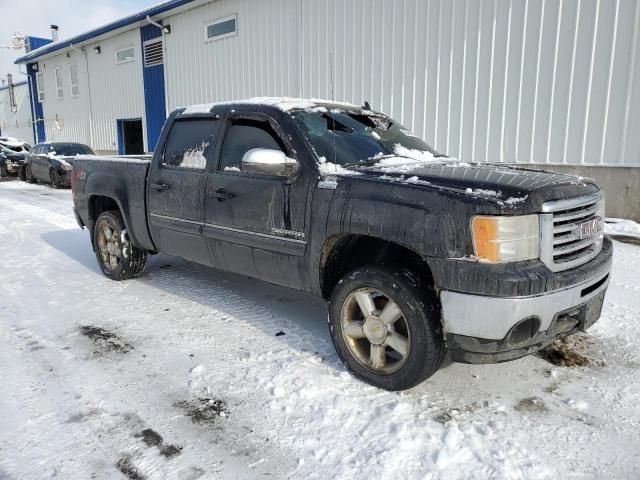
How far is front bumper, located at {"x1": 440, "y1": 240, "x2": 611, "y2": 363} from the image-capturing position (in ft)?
8.52

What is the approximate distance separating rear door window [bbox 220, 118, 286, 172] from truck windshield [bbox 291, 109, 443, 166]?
260 millimetres

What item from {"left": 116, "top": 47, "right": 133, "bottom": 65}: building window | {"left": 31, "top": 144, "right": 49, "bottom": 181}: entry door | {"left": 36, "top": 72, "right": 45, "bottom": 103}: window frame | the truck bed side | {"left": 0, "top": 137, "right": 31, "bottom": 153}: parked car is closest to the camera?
the truck bed side

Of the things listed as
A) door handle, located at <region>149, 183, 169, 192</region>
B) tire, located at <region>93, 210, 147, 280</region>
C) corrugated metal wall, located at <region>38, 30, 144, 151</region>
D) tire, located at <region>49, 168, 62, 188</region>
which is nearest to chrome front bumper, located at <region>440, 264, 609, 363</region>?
door handle, located at <region>149, 183, 169, 192</region>

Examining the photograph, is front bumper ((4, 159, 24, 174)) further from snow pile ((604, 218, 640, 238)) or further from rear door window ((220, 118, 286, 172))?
snow pile ((604, 218, 640, 238))

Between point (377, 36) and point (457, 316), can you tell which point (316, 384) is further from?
point (377, 36)

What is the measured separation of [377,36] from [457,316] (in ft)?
30.2

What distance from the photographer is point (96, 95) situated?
71.5ft

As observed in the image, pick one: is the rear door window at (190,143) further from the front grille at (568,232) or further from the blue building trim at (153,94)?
the blue building trim at (153,94)

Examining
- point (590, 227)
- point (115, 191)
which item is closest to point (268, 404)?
point (590, 227)

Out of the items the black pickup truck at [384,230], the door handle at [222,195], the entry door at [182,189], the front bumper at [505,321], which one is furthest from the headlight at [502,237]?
the entry door at [182,189]

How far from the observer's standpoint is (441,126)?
986 centimetres

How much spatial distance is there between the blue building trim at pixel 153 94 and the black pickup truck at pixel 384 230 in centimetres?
1431

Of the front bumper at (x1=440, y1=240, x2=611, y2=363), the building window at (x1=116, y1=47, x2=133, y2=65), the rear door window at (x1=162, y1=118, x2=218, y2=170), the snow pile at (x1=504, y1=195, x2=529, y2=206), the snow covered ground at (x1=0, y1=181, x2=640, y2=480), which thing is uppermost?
the building window at (x1=116, y1=47, x2=133, y2=65)

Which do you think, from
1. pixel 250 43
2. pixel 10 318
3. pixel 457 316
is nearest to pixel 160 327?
pixel 10 318
